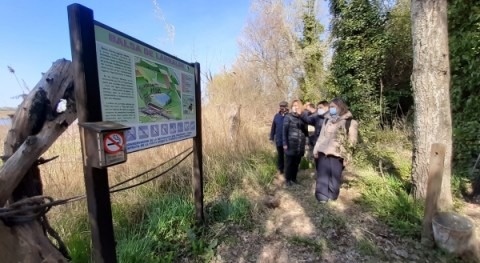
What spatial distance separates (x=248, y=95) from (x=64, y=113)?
9.19 metres

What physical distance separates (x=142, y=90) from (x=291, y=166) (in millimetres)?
3713

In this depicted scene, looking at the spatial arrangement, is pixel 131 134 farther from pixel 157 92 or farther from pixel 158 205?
pixel 158 205

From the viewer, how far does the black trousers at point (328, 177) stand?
4.39 m

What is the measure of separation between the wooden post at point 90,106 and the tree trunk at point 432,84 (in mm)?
4032

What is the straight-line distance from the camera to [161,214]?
3.54 meters

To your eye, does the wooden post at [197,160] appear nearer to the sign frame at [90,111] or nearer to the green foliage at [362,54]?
the sign frame at [90,111]

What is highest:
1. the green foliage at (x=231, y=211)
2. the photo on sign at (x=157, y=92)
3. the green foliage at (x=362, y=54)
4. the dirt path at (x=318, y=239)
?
the green foliage at (x=362, y=54)

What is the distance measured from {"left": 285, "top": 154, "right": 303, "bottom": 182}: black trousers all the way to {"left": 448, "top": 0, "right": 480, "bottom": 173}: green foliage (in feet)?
9.11

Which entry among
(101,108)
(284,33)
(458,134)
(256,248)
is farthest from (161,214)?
(284,33)

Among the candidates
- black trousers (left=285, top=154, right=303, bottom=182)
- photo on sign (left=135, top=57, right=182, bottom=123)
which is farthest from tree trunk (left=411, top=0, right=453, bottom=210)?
photo on sign (left=135, top=57, right=182, bottom=123)


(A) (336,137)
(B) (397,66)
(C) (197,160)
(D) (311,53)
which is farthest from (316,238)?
(D) (311,53)

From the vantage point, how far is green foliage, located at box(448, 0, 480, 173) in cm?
446

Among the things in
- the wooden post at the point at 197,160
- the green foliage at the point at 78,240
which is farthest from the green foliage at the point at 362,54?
the green foliage at the point at 78,240

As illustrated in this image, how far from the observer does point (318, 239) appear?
3.30m
